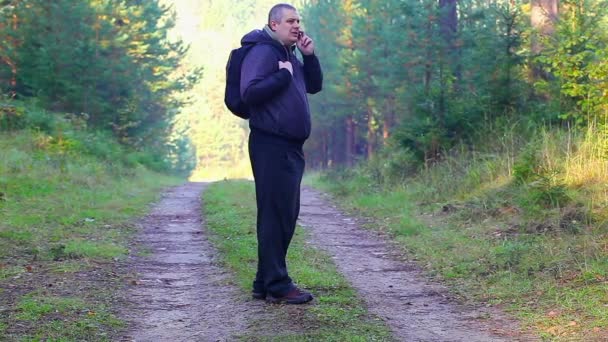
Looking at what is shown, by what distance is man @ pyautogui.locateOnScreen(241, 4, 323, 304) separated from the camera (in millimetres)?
5707

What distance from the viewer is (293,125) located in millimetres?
5746

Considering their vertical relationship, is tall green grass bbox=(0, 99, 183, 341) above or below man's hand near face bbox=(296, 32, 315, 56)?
below

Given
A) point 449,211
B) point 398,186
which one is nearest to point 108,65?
point 398,186

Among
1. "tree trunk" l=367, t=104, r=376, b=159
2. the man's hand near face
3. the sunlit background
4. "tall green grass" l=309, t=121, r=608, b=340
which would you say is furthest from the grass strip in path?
the sunlit background

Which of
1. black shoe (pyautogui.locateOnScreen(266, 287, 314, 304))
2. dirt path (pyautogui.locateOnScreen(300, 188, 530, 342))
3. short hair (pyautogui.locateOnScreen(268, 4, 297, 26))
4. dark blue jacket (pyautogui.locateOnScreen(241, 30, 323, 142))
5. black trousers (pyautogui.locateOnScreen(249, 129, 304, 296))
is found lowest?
dirt path (pyautogui.locateOnScreen(300, 188, 530, 342))

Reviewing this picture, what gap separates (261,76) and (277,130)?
0.41 metres

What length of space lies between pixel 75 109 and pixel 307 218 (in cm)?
1548

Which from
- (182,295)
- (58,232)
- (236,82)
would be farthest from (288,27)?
(58,232)

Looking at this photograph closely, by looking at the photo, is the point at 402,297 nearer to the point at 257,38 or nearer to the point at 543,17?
the point at 257,38

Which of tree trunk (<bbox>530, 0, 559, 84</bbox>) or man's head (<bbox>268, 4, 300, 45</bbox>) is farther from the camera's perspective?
tree trunk (<bbox>530, 0, 559, 84</bbox>)

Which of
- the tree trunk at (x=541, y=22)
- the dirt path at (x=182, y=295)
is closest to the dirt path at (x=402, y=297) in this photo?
the dirt path at (x=182, y=295)

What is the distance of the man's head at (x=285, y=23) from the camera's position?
19.0 ft

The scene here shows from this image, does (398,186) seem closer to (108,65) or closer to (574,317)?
(574,317)

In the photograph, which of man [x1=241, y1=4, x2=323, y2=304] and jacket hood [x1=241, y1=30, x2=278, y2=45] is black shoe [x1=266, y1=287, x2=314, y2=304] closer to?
man [x1=241, y1=4, x2=323, y2=304]
